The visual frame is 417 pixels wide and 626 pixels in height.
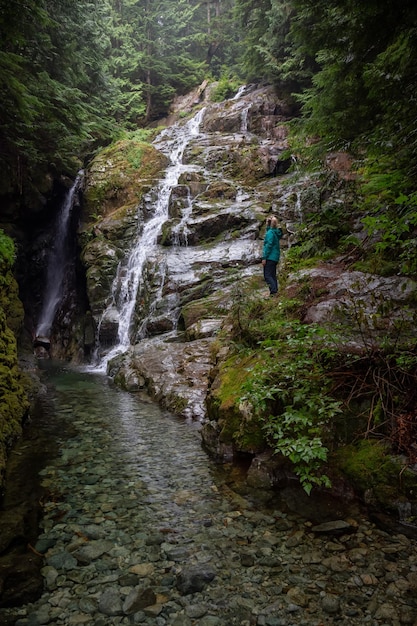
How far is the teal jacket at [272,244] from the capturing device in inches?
323

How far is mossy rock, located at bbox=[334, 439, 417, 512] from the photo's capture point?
11.6 feet

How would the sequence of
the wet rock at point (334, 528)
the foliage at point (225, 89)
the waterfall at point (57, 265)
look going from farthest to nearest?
1. the foliage at point (225, 89)
2. the waterfall at point (57, 265)
3. the wet rock at point (334, 528)

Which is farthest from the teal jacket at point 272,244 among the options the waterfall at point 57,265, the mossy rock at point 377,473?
the waterfall at point 57,265

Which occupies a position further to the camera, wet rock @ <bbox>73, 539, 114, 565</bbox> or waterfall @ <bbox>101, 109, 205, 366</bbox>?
waterfall @ <bbox>101, 109, 205, 366</bbox>

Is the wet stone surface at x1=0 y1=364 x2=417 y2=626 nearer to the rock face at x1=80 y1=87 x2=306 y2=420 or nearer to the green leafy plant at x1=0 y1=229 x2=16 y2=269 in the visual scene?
the rock face at x1=80 y1=87 x2=306 y2=420

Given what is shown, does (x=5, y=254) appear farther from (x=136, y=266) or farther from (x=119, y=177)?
(x=119, y=177)

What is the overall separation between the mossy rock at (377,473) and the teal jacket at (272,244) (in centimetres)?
511

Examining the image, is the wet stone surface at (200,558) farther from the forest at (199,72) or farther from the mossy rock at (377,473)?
the forest at (199,72)

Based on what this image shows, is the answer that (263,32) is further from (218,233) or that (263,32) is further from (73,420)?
(73,420)

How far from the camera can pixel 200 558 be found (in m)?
3.26

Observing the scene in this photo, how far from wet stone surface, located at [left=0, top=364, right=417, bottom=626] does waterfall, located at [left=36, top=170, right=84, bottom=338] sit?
17478 millimetres

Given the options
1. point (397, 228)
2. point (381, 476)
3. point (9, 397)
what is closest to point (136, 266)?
point (9, 397)

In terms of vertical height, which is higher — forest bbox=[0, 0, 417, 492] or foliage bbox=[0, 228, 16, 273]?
forest bbox=[0, 0, 417, 492]

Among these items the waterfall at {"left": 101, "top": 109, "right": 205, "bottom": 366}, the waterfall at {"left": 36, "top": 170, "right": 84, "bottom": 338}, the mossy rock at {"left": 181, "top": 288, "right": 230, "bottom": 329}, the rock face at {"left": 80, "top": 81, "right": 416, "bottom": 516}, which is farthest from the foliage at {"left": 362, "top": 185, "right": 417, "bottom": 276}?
the waterfall at {"left": 36, "top": 170, "right": 84, "bottom": 338}
